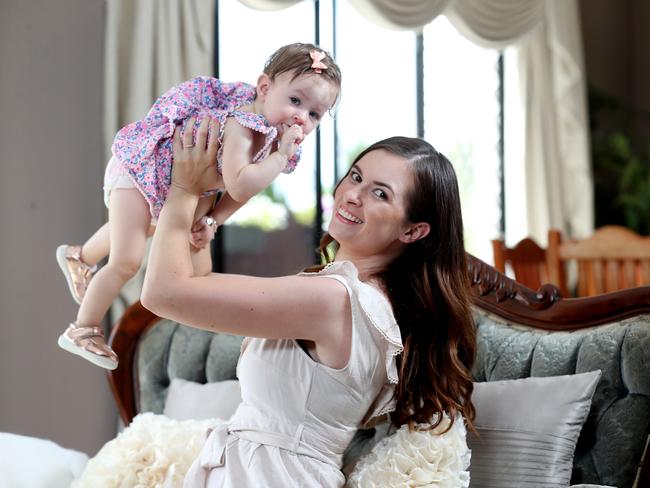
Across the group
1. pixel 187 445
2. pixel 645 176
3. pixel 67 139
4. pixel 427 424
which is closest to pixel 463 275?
pixel 427 424

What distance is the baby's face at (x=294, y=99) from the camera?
1620 mm

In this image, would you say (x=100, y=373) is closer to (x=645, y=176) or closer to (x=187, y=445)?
(x=187, y=445)

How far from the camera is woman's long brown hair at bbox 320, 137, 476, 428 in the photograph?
68.4 inches

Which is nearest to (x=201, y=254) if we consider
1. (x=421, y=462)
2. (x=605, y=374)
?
(x=421, y=462)

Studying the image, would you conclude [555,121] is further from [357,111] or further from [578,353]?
[578,353]

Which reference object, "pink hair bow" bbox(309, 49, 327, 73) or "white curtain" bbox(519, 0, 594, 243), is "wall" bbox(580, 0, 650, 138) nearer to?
"white curtain" bbox(519, 0, 594, 243)

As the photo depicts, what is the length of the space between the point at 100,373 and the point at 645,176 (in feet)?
11.9

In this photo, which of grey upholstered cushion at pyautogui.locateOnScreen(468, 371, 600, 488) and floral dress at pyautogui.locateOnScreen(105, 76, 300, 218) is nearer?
floral dress at pyautogui.locateOnScreen(105, 76, 300, 218)

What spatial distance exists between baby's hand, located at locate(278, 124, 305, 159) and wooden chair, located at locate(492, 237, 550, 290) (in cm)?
246

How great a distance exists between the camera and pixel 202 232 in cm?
161

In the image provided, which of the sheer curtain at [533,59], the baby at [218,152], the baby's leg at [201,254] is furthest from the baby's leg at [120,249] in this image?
the sheer curtain at [533,59]

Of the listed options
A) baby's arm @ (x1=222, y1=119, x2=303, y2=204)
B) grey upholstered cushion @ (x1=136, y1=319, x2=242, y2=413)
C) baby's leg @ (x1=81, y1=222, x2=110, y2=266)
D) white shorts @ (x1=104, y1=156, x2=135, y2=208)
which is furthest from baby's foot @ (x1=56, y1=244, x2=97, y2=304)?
grey upholstered cushion @ (x1=136, y1=319, x2=242, y2=413)

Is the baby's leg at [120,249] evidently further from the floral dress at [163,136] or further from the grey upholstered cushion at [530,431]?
the grey upholstered cushion at [530,431]

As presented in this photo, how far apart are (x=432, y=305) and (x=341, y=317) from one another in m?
0.23
